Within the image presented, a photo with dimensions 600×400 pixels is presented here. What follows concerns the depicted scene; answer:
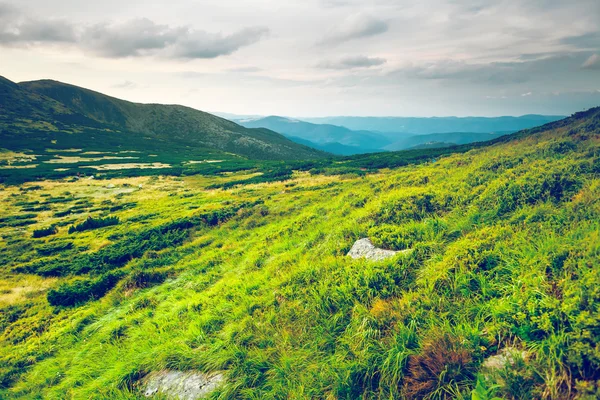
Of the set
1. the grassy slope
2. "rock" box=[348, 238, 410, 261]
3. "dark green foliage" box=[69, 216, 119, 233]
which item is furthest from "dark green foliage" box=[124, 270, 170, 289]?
"dark green foliage" box=[69, 216, 119, 233]

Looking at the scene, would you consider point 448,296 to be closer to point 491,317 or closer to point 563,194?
point 491,317

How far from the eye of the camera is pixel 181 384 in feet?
18.2

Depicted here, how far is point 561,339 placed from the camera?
3729mm

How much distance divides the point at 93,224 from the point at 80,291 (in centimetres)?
1533

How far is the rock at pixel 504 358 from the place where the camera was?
3.89 meters

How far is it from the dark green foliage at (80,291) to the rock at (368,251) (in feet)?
39.0

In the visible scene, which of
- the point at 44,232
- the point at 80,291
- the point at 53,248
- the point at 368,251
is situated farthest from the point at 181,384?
the point at 44,232

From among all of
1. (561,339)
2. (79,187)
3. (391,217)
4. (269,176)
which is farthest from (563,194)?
(79,187)

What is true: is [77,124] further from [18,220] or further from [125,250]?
[125,250]

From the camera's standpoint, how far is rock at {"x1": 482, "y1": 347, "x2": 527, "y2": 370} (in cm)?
389

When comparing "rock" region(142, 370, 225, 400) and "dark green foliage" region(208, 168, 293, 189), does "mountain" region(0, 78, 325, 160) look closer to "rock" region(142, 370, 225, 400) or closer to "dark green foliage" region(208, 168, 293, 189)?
"dark green foliage" region(208, 168, 293, 189)

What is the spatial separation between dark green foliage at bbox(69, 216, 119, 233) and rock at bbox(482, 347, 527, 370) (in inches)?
1150

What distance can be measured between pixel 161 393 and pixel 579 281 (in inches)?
292

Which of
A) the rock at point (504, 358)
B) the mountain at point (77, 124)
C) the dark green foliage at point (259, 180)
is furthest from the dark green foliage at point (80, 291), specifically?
the mountain at point (77, 124)
